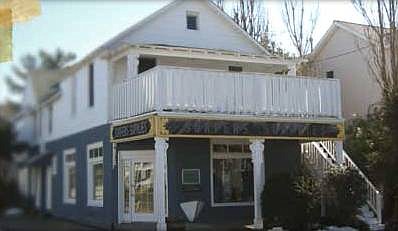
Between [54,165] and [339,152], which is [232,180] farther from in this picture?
[54,165]

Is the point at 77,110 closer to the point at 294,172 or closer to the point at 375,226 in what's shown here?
the point at 294,172

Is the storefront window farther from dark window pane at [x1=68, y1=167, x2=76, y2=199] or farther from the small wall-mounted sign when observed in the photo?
dark window pane at [x1=68, y1=167, x2=76, y2=199]

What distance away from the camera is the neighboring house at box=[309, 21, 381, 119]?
24.6 metres

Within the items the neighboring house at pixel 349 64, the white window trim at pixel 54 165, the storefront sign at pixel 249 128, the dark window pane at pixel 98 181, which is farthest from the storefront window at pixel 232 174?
the white window trim at pixel 54 165

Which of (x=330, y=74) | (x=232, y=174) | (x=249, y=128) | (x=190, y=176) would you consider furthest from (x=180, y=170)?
(x=330, y=74)

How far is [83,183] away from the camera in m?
22.7

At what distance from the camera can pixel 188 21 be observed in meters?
22.9

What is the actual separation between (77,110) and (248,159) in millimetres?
7850

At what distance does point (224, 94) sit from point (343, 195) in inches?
178

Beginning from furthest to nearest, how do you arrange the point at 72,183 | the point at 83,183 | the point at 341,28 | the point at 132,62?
1. the point at 341,28
2. the point at 72,183
3. the point at 83,183
4. the point at 132,62

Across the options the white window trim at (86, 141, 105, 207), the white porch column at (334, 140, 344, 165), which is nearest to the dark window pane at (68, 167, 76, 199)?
the white window trim at (86, 141, 105, 207)

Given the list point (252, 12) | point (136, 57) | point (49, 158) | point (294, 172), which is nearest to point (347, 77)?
point (252, 12)

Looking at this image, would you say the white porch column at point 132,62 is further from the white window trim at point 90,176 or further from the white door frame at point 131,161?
the white window trim at point 90,176

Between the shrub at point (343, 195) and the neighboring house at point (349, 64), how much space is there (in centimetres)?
727
